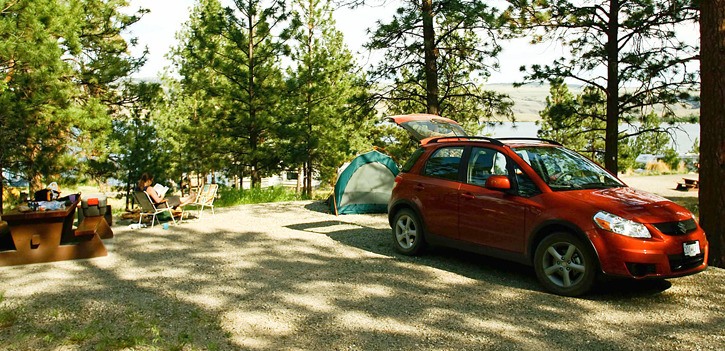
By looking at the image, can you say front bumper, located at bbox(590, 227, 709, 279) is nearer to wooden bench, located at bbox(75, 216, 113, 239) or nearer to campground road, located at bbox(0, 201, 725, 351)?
campground road, located at bbox(0, 201, 725, 351)

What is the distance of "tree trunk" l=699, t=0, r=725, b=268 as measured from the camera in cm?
746

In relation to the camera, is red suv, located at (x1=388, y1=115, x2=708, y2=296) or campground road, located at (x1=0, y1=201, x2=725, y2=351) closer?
campground road, located at (x1=0, y1=201, x2=725, y2=351)

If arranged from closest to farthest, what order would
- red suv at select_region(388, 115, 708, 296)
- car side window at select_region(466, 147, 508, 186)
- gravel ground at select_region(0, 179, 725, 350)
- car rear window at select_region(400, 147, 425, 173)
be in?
gravel ground at select_region(0, 179, 725, 350) → red suv at select_region(388, 115, 708, 296) → car side window at select_region(466, 147, 508, 186) → car rear window at select_region(400, 147, 425, 173)

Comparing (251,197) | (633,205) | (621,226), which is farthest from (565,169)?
(251,197)

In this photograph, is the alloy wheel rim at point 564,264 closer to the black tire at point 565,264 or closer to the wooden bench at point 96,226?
the black tire at point 565,264

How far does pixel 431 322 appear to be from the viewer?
5.40 metres

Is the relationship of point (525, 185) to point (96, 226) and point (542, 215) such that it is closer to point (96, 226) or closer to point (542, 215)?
point (542, 215)

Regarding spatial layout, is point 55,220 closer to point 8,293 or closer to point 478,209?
point 8,293

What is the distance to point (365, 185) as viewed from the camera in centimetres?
1334

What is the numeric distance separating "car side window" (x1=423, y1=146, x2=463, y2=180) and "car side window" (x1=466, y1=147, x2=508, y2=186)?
0.22 m

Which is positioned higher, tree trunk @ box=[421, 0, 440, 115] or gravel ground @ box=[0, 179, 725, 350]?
tree trunk @ box=[421, 0, 440, 115]

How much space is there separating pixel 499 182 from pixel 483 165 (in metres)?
0.74

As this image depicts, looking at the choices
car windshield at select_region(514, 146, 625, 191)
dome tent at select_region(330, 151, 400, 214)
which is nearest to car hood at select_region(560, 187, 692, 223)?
car windshield at select_region(514, 146, 625, 191)

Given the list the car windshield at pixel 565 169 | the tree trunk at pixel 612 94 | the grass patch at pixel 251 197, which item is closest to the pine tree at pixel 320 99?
the grass patch at pixel 251 197
